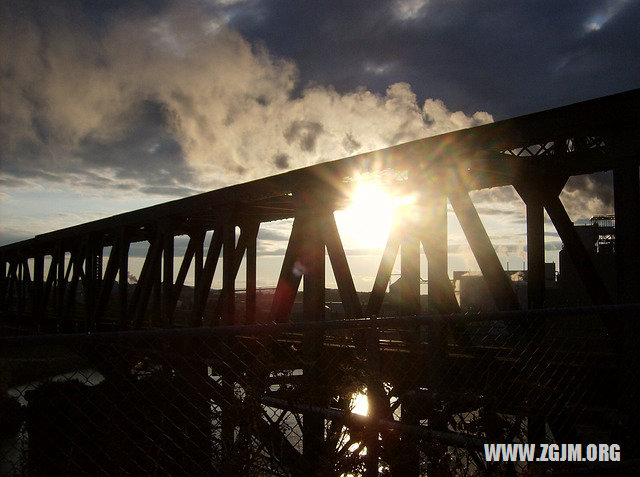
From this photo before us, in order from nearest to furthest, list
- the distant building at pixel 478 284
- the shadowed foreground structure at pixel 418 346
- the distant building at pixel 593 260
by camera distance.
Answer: the shadowed foreground structure at pixel 418 346, the distant building at pixel 593 260, the distant building at pixel 478 284

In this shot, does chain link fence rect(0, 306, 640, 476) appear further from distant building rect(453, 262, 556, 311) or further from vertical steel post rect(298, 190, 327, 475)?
distant building rect(453, 262, 556, 311)

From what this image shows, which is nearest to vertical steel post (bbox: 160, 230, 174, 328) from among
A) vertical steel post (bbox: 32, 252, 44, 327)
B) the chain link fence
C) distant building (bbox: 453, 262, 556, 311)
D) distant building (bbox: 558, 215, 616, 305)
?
the chain link fence

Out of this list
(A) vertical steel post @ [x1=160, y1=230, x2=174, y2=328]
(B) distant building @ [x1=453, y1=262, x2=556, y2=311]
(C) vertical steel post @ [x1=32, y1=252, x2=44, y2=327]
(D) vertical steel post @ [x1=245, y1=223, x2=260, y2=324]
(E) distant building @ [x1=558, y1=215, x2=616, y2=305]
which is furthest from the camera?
(B) distant building @ [x1=453, y1=262, x2=556, y2=311]

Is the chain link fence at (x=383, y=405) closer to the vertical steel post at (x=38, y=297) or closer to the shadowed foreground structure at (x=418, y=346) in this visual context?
the shadowed foreground structure at (x=418, y=346)

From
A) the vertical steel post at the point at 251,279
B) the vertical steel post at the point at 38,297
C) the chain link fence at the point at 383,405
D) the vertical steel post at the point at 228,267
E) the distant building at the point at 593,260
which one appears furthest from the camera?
the distant building at the point at 593,260

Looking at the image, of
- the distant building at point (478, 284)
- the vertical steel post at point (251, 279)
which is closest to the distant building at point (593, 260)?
the distant building at point (478, 284)

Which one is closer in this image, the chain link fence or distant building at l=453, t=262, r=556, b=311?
the chain link fence

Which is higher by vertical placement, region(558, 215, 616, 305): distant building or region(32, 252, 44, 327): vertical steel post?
region(558, 215, 616, 305): distant building

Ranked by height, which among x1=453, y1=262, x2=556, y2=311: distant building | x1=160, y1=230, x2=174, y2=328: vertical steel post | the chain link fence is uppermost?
x1=453, y1=262, x2=556, y2=311: distant building

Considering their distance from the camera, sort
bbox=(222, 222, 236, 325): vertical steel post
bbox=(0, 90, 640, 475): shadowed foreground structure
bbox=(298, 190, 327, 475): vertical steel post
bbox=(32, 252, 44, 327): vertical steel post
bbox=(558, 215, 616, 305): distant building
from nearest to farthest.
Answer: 1. bbox=(0, 90, 640, 475): shadowed foreground structure
2. bbox=(298, 190, 327, 475): vertical steel post
3. bbox=(222, 222, 236, 325): vertical steel post
4. bbox=(32, 252, 44, 327): vertical steel post
5. bbox=(558, 215, 616, 305): distant building

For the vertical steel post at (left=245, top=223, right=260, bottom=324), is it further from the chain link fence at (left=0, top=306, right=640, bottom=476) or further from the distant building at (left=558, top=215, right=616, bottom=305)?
the distant building at (left=558, top=215, right=616, bottom=305)

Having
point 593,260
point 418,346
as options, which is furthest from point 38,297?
point 593,260

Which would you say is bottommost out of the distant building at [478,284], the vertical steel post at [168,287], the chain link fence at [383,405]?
the chain link fence at [383,405]

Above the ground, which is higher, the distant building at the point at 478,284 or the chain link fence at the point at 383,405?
the distant building at the point at 478,284
